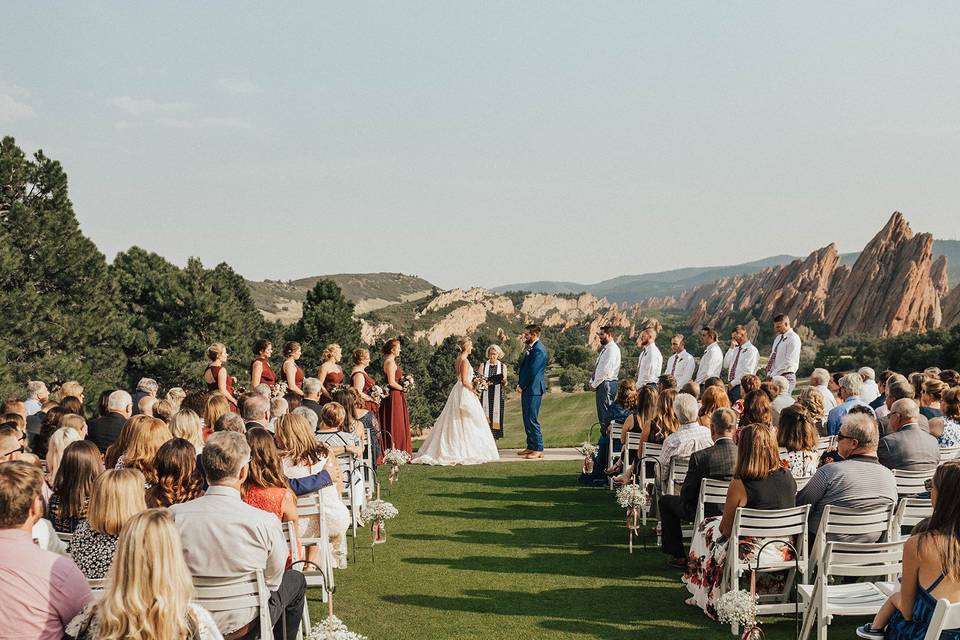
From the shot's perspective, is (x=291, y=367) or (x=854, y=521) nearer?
(x=854, y=521)

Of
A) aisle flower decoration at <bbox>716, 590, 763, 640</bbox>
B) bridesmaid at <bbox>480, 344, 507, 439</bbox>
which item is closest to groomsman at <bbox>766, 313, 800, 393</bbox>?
bridesmaid at <bbox>480, 344, 507, 439</bbox>

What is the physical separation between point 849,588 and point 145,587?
4753mm

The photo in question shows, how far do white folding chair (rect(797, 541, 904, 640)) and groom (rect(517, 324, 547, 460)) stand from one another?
9.14 meters

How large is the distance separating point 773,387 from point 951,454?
7.23 feet

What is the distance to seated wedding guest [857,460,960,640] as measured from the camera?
14.3ft

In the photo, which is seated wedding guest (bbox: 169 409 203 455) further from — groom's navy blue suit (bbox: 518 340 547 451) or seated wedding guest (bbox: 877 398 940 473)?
groom's navy blue suit (bbox: 518 340 547 451)

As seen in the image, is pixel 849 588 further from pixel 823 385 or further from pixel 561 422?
pixel 561 422

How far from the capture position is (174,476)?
5734 mm

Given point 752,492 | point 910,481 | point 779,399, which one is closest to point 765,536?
point 752,492

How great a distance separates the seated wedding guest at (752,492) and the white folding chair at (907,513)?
0.77 meters

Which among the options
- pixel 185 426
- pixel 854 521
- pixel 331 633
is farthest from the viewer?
pixel 185 426

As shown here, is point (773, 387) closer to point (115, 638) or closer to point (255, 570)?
point (255, 570)

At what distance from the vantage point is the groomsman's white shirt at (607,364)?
582 inches

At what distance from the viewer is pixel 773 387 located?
10.8 m
